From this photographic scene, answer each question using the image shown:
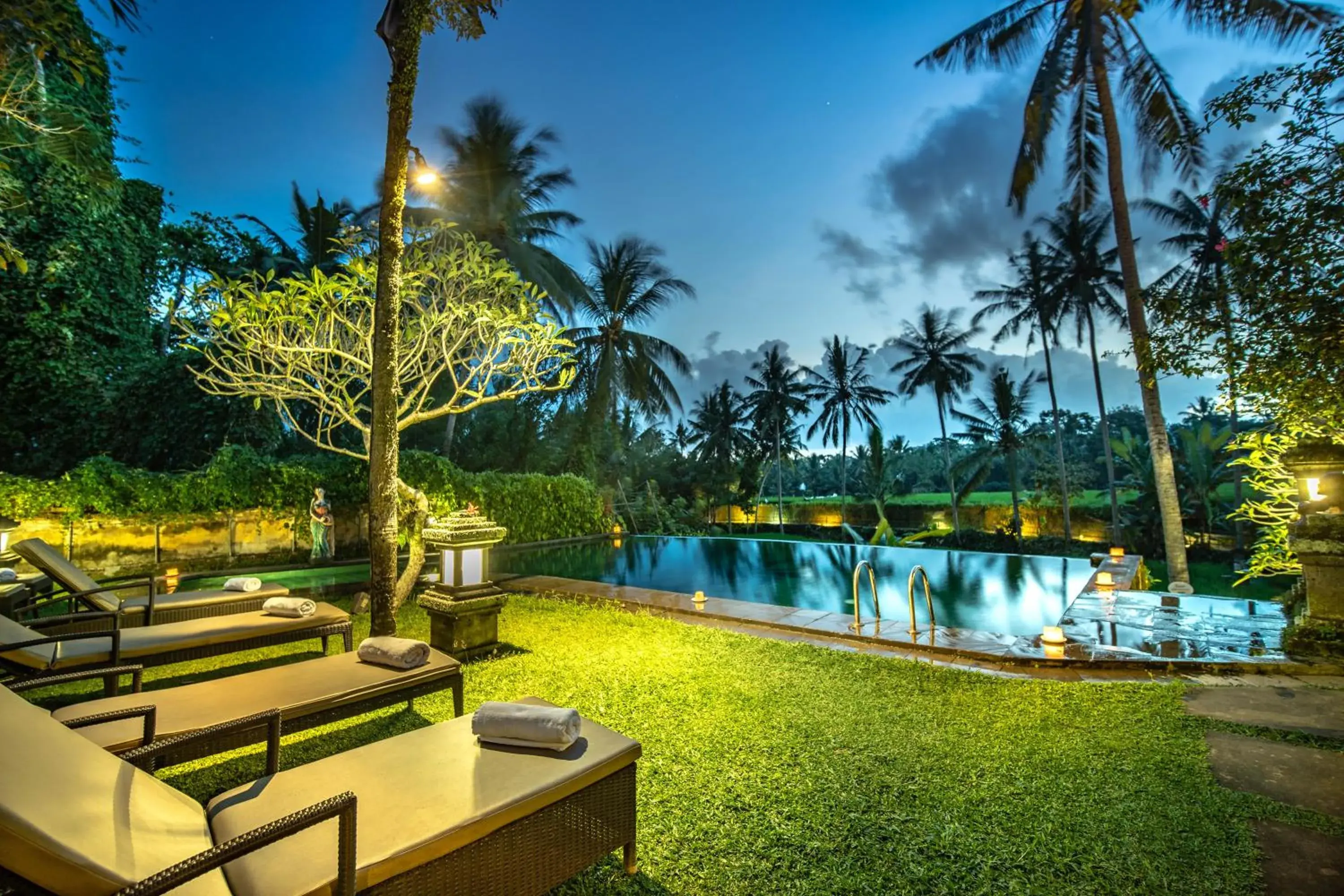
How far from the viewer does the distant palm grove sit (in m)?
4.62

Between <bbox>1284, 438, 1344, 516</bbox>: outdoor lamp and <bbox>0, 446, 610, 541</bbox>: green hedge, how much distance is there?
389 inches

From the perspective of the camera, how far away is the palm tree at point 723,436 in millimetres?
23547

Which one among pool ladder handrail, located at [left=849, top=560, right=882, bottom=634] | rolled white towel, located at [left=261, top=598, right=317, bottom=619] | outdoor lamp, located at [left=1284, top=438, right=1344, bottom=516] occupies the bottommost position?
pool ladder handrail, located at [left=849, top=560, right=882, bottom=634]

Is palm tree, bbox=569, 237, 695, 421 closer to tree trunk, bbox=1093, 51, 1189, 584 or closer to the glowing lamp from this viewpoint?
tree trunk, bbox=1093, 51, 1189, 584

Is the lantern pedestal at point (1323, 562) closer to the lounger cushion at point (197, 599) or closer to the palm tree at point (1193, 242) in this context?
the palm tree at point (1193, 242)

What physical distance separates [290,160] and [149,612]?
16329mm

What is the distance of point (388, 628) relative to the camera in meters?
4.30

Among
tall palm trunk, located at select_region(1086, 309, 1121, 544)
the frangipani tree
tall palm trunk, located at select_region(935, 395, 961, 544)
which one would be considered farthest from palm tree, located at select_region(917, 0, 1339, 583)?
tall palm trunk, located at select_region(935, 395, 961, 544)

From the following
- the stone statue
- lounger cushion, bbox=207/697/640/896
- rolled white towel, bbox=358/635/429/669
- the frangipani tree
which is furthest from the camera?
the stone statue

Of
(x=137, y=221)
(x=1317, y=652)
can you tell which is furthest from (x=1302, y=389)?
(x=137, y=221)

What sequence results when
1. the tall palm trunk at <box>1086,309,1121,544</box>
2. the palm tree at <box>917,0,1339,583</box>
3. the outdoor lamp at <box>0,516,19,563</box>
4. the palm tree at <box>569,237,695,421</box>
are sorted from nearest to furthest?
the outdoor lamp at <box>0,516,19,563</box>
the palm tree at <box>917,0,1339,583</box>
the tall palm trunk at <box>1086,309,1121,544</box>
the palm tree at <box>569,237,695,421</box>

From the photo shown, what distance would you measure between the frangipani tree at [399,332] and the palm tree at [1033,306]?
15.9 m

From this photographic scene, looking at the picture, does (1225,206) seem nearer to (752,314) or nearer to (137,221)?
(137,221)

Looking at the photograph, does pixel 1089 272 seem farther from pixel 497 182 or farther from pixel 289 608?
pixel 289 608
